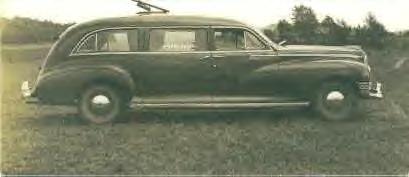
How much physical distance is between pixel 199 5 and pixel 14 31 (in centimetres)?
145

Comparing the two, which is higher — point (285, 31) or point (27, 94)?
point (285, 31)

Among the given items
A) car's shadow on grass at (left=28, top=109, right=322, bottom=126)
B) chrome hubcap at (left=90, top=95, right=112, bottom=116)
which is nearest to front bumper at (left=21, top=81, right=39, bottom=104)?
car's shadow on grass at (left=28, top=109, right=322, bottom=126)

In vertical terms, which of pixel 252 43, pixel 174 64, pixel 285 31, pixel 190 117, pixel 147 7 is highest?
pixel 147 7

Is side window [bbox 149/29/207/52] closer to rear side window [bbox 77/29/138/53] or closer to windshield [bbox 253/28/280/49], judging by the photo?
rear side window [bbox 77/29/138/53]

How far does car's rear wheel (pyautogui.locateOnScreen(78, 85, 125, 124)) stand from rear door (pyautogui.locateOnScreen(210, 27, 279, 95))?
2.56 ft

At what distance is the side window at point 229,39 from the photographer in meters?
7.17

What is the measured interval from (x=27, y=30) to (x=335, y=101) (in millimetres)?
2452

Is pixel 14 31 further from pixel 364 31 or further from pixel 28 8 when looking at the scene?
pixel 364 31

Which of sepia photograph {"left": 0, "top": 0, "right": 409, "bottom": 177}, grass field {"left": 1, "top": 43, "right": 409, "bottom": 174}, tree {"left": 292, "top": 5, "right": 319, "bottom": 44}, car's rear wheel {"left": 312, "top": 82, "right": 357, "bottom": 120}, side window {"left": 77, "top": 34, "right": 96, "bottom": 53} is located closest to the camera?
grass field {"left": 1, "top": 43, "right": 409, "bottom": 174}

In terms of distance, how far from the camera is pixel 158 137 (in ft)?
22.3

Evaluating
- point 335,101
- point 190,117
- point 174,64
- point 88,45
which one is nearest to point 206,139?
point 190,117

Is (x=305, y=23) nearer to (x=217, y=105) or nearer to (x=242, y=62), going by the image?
(x=242, y=62)

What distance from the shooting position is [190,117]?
7.02 meters

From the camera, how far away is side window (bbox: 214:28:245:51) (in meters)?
7.17
